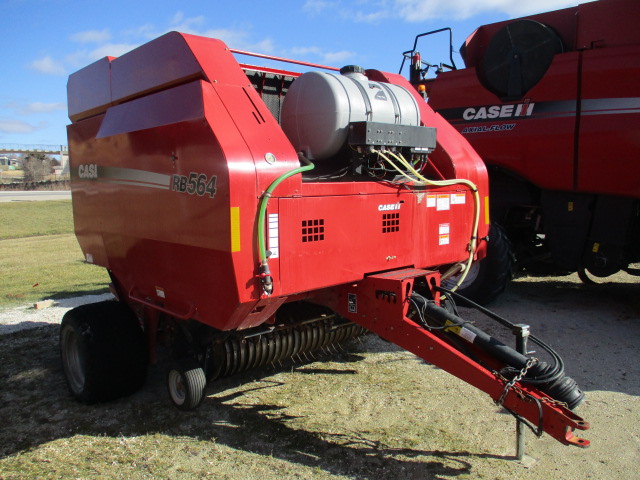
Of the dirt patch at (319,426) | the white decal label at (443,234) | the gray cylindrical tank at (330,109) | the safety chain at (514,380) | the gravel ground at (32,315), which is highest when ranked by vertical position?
the gray cylindrical tank at (330,109)

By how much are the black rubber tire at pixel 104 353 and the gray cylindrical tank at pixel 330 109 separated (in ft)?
5.43

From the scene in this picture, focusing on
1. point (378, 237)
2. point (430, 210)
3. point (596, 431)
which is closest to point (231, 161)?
point (378, 237)

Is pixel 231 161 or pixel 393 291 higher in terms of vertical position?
pixel 231 161

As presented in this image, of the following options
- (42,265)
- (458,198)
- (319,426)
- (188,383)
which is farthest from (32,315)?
(458,198)

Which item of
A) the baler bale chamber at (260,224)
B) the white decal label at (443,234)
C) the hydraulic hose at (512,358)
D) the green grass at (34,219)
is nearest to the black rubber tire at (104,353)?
the baler bale chamber at (260,224)

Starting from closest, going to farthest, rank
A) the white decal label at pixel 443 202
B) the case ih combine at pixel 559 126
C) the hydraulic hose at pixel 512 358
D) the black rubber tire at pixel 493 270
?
the hydraulic hose at pixel 512 358
the white decal label at pixel 443 202
the case ih combine at pixel 559 126
the black rubber tire at pixel 493 270

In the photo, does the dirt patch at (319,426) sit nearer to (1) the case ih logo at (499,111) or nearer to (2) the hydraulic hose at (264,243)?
(2) the hydraulic hose at (264,243)

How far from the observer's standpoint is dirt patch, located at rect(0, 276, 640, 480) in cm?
278

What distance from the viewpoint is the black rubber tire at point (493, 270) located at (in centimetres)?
543

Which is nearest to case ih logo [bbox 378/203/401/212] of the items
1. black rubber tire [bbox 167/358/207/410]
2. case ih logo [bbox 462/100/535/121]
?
black rubber tire [bbox 167/358/207/410]

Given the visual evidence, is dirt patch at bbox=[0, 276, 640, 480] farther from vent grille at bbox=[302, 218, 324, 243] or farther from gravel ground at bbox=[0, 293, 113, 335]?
vent grille at bbox=[302, 218, 324, 243]

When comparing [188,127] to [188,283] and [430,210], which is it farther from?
[430,210]

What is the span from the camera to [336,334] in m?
3.90

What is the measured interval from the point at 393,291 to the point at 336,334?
102 centimetres
